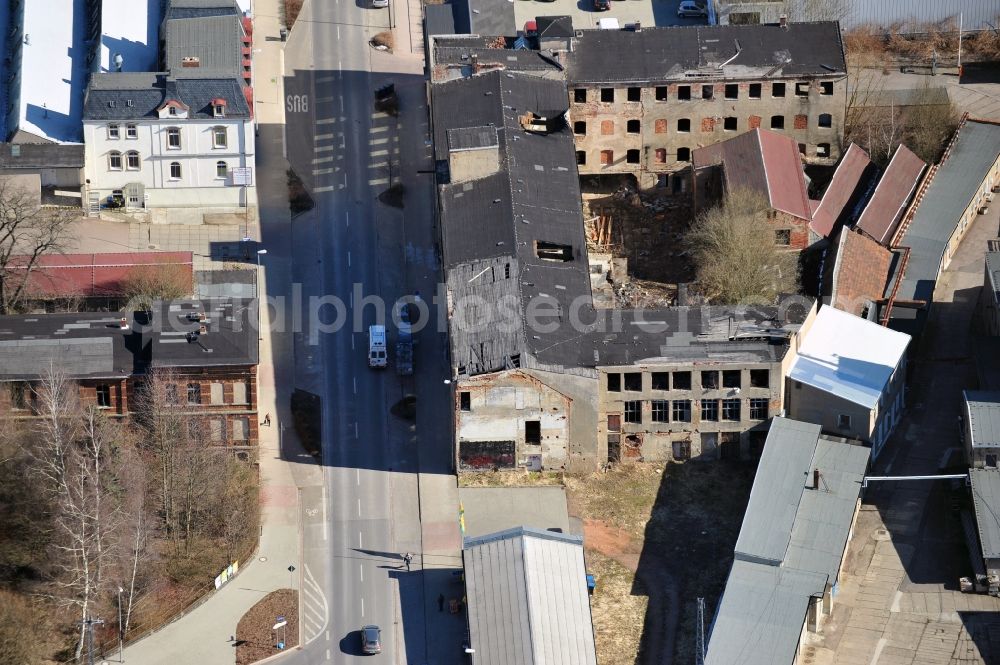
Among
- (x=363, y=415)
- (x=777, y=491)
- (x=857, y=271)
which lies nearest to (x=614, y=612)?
(x=777, y=491)

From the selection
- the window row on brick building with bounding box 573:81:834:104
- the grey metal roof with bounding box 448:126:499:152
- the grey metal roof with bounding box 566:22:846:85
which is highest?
the grey metal roof with bounding box 566:22:846:85

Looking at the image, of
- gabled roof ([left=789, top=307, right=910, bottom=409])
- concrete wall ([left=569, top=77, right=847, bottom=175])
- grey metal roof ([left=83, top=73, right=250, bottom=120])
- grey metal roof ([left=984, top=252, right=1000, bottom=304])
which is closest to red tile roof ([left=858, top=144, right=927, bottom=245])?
concrete wall ([left=569, top=77, right=847, bottom=175])

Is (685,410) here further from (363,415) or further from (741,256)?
(363,415)

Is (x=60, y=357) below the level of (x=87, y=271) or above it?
below

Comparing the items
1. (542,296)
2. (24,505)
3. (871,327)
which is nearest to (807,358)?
(871,327)

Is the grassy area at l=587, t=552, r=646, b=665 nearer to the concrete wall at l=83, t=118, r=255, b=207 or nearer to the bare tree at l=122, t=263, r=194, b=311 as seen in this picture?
the bare tree at l=122, t=263, r=194, b=311

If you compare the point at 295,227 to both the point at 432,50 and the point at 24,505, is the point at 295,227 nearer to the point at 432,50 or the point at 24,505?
the point at 432,50
